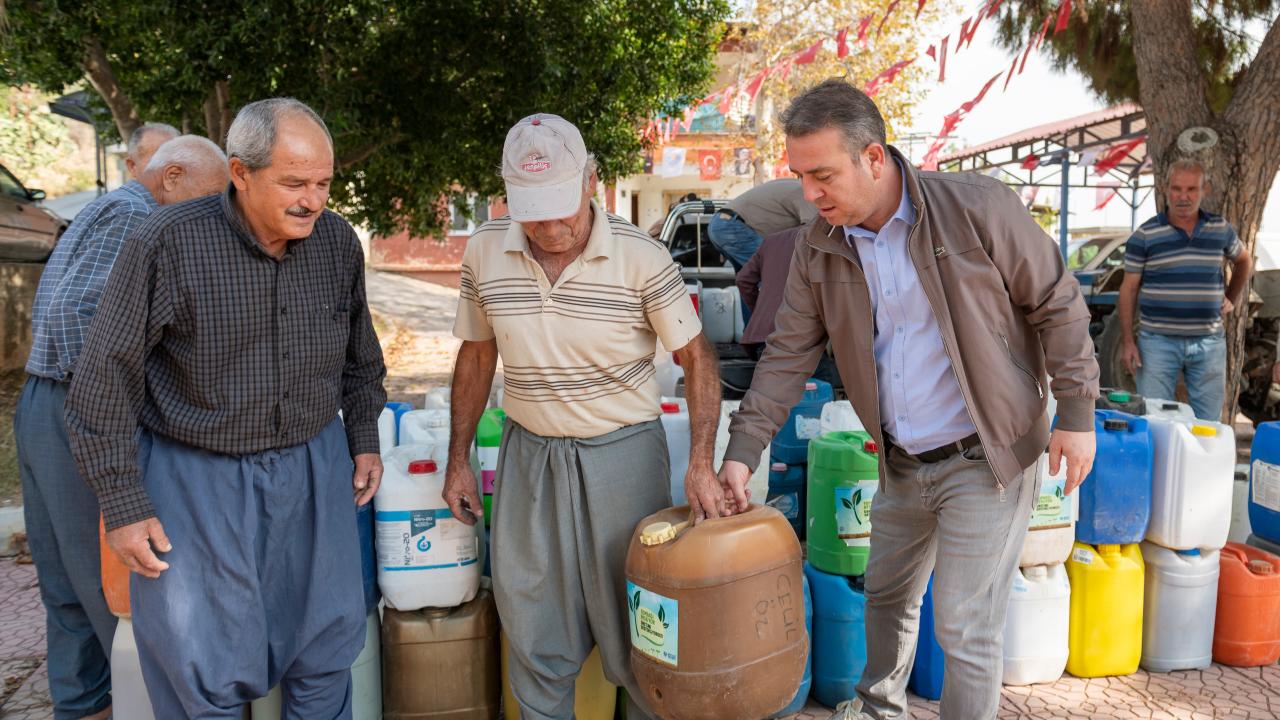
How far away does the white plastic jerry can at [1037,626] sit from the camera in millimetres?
3551

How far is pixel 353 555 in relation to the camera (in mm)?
2719

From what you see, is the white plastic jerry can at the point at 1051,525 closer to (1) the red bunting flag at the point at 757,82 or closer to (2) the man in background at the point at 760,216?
(2) the man in background at the point at 760,216

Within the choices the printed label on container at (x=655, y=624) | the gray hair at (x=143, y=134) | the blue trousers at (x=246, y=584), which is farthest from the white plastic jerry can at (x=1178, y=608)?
the gray hair at (x=143, y=134)

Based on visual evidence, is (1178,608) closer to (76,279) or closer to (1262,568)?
(1262,568)

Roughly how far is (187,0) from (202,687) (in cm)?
551

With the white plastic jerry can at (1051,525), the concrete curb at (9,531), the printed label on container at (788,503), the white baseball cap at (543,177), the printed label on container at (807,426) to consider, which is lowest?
the concrete curb at (9,531)

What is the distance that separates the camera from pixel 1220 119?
6.12 metres

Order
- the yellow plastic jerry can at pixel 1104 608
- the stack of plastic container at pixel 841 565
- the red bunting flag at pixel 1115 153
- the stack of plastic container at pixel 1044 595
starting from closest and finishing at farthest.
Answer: the stack of plastic container at pixel 841 565, the stack of plastic container at pixel 1044 595, the yellow plastic jerry can at pixel 1104 608, the red bunting flag at pixel 1115 153

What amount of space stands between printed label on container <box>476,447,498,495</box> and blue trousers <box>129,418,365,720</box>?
3.30 ft

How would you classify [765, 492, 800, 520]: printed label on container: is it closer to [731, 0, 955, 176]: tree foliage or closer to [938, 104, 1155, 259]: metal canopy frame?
[938, 104, 1155, 259]: metal canopy frame

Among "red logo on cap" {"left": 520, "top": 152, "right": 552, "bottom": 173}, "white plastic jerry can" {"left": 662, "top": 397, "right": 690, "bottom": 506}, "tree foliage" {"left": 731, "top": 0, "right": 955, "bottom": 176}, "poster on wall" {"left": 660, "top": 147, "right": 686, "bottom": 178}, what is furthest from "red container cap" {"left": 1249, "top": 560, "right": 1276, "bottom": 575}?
"poster on wall" {"left": 660, "top": 147, "right": 686, "bottom": 178}

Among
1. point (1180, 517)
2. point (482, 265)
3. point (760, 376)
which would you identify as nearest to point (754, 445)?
point (760, 376)

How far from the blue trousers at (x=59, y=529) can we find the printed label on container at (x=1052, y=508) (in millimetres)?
3229

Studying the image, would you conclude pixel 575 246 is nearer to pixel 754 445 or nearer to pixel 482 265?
pixel 482 265
